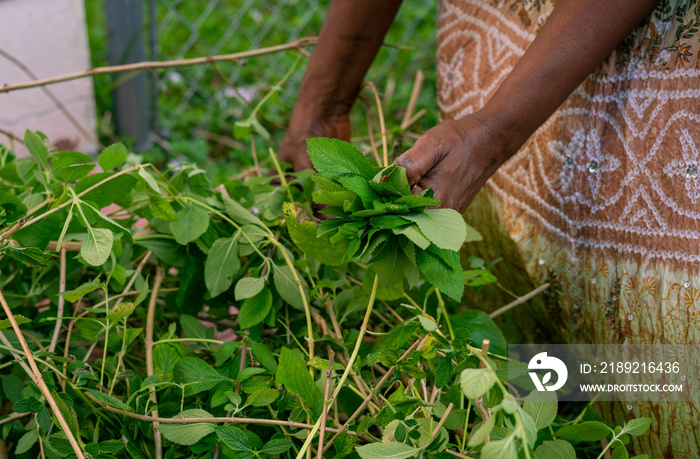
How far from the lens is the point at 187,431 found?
2.06 ft

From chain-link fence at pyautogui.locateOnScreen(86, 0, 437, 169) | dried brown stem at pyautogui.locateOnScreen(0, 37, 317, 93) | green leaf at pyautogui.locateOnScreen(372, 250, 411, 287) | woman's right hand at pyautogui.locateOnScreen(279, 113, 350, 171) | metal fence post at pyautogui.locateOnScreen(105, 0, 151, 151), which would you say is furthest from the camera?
chain-link fence at pyautogui.locateOnScreen(86, 0, 437, 169)

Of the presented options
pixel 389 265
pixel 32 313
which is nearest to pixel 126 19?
pixel 32 313

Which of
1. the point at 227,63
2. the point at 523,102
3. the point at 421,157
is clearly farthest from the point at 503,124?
the point at 227,63

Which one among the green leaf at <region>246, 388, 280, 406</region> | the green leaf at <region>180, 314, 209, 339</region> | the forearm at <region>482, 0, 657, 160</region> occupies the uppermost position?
the forearm at <region>482, 0, 657, 160</region>

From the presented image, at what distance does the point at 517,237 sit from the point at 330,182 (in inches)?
19.8

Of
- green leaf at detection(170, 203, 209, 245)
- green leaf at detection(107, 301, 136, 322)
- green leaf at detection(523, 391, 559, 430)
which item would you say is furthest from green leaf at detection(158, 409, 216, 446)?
green leaf at detection(523, 391, 559, 430)

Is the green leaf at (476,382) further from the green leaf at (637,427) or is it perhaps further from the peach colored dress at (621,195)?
the peach colored dress at (621,195)

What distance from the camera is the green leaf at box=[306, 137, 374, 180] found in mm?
627

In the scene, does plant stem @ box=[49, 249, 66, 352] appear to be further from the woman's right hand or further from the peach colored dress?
the peach colored dress

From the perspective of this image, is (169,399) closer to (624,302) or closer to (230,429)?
(230,429)

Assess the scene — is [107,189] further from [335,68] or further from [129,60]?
[129,60]

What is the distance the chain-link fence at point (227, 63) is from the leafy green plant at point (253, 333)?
153 cm

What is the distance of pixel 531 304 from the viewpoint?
3.47 ft

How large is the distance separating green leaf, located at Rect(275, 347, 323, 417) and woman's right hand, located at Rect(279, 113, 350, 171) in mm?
510
